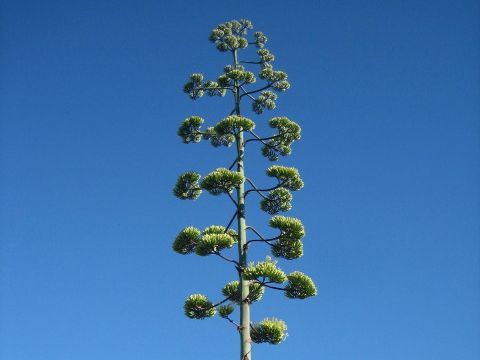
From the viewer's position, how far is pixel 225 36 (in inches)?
574

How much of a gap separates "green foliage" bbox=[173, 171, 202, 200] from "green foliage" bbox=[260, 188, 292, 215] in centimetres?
157

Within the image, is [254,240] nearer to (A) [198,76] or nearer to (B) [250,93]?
(B) [250,93]

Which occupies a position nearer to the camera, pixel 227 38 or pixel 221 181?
pixel 221 181

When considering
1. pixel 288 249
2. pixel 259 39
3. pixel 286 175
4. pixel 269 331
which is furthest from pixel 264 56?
pixel 269 331

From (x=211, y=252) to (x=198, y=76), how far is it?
17.7ft

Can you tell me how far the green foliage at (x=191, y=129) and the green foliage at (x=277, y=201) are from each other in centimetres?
256

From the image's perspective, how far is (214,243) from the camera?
35.6 feet

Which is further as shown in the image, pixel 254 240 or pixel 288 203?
pixel 288 203

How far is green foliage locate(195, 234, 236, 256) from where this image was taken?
1084 centimetres

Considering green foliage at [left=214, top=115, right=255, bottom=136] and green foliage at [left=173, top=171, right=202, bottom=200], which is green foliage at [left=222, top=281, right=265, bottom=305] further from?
green foliage at [left=214, top=115, right=255, bottom=136]

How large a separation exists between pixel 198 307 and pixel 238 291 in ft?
2.98

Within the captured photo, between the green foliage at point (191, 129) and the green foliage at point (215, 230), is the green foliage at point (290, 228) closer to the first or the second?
the green foliage at point (215, 230)

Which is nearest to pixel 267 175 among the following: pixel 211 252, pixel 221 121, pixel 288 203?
pixel 288 203

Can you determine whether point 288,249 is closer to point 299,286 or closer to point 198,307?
point 299,286
